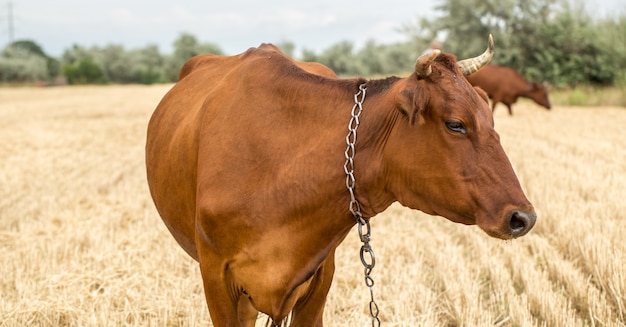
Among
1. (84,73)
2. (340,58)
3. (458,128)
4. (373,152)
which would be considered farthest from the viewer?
(340,58)

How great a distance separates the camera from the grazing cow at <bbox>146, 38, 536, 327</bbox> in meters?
2.74

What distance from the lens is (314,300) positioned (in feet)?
11.7

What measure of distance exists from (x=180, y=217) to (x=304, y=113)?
4.14ft

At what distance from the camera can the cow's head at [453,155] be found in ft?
8.79

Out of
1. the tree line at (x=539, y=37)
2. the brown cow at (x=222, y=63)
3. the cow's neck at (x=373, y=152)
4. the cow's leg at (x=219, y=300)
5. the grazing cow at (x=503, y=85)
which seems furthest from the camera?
the tree line at (x=539, y=37)

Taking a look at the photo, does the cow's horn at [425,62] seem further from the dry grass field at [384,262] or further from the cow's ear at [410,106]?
the dry grass field at [384,262]

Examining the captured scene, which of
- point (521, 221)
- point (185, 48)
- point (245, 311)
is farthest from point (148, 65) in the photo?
point (521, 221)

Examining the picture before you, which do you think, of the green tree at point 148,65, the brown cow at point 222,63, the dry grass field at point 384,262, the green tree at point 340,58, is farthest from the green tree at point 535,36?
the green tree at point 148,65

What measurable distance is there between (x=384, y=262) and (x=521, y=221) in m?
3.37

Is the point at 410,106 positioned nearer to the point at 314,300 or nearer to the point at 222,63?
the point at 314,300

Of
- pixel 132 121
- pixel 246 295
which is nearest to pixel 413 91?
pixel 246 295

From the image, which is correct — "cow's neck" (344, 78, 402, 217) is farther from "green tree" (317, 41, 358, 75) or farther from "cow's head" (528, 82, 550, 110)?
"green tree" (317, 41, 358, 75)

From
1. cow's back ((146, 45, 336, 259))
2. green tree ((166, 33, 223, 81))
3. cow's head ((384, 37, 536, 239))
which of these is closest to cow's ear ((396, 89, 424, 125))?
cow's head ((384, 37, 536, 239))

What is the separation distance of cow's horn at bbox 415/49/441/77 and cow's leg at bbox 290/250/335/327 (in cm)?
128
